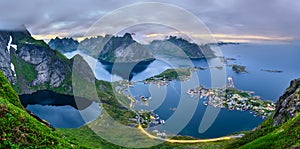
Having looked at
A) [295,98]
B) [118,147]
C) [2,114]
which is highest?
[2,114]

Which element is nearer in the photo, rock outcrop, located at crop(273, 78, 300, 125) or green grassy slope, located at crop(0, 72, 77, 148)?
green grassy slope, located at crop(0, 72, 77, 148)

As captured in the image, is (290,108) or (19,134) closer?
(19,134)

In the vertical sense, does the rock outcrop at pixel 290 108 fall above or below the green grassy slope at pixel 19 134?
below

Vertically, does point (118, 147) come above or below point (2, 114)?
below

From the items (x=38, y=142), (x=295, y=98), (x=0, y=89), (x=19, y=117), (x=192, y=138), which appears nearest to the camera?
(x=38, y=142)

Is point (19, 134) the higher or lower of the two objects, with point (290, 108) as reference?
higher

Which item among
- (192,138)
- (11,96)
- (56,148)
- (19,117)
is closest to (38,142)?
(56,148)

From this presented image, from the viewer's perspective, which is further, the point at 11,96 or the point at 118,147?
the point at 118,147

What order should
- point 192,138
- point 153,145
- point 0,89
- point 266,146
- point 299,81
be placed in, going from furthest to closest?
1. point 192,138
2. point 153,145
3. point 299,81
4. point 266,146
5. point 0,89

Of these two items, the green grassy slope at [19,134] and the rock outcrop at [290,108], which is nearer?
the green grassy slope at [19,134]

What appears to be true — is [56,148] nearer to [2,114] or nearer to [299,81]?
[2,114]

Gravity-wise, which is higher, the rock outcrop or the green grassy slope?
the green grassy slope
